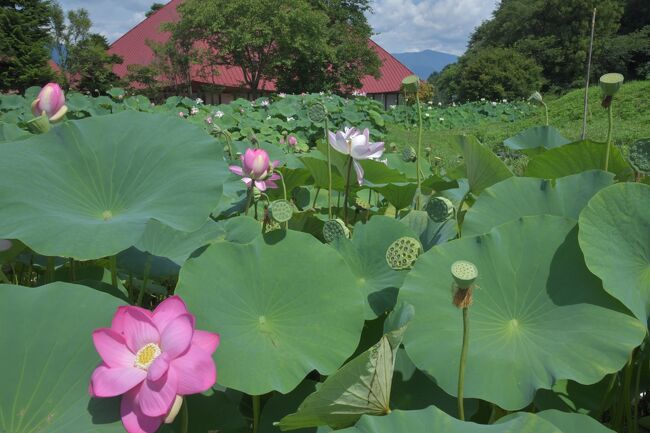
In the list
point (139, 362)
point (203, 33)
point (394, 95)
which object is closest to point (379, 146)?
point (139, 362)

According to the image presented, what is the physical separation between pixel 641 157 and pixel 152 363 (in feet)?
2.10

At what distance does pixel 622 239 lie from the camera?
1.82ft

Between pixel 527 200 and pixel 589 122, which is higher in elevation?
pixel 527 200

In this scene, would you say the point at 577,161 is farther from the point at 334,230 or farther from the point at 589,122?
the point at 589,122

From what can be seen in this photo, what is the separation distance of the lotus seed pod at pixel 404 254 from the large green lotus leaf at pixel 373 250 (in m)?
0.05

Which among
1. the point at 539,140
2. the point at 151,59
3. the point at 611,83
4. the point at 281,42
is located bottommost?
the point at 539,140

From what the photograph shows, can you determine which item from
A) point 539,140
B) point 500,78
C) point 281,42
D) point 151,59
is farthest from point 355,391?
point 500,78

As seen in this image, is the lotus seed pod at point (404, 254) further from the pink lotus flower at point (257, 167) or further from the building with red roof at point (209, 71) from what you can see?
the building with red roof at point (209, 71)

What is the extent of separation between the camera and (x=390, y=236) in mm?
672

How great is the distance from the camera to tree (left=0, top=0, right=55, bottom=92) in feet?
55.0

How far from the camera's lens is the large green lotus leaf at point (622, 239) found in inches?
20.4

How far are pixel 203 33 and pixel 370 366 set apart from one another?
1822 centimetres

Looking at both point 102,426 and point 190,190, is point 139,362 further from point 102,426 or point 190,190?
point 190,190

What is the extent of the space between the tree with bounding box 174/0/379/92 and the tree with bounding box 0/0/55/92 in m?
4.84
